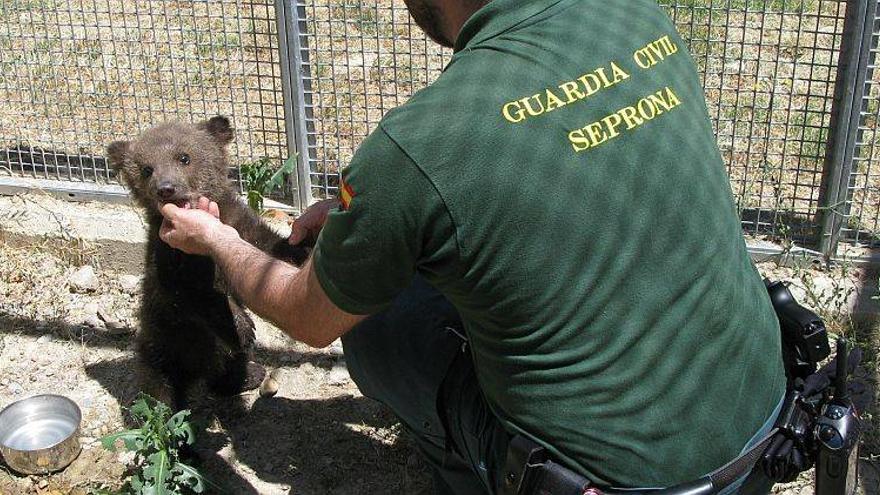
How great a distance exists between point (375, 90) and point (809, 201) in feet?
9.39

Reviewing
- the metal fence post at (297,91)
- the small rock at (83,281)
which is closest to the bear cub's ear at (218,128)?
the metal fence post at (297,91)

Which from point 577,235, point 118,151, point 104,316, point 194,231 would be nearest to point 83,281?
point 104,316

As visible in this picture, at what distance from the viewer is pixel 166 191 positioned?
14.5 feet

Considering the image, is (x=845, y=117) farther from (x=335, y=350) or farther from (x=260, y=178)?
(x=260, y=178)

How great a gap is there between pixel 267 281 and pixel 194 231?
55 cm

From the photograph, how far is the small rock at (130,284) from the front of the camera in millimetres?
5566

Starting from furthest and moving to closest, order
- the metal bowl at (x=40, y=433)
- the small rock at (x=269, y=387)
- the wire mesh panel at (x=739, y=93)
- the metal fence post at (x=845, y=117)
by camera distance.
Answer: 1. the wire mesh panel at (x=739, y=93)
2. the metal fence post at (x=845, y=117)
3. the small rock at (x=269, y=387)
4. the metal bowl at (x=40, y=433)

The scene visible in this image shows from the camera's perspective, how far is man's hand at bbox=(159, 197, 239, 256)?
3621 millimetres

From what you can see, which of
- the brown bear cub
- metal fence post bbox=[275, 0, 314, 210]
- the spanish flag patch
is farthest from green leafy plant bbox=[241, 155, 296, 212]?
the spanish flag patch

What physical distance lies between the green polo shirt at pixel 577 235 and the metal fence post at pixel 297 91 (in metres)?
2.76

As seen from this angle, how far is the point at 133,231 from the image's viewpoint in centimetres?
566

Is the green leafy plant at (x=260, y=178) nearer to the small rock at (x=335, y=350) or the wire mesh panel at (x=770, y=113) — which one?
the small rock at (x=335, y=350)

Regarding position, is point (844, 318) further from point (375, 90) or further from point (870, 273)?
point (375, 90)

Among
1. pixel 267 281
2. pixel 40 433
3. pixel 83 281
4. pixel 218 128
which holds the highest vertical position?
pixel 218 128
